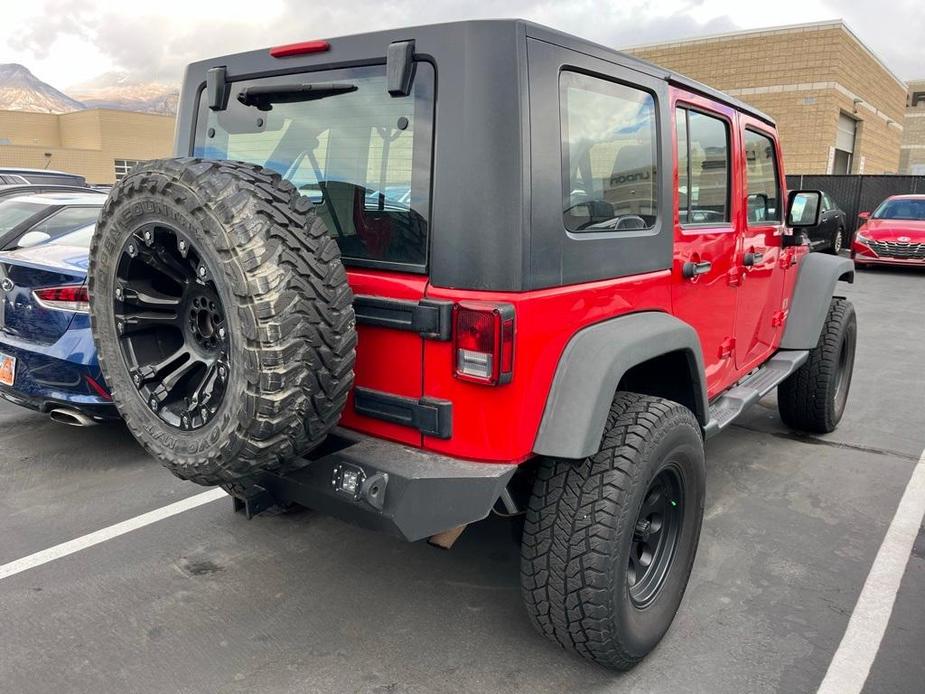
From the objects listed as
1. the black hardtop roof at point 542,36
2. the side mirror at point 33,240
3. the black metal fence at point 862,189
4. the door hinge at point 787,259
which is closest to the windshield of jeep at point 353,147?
the black hardtop roof at point 542,36

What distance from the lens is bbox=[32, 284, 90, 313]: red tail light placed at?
3.93 metres

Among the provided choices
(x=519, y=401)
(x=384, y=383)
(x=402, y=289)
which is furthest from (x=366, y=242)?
(x=519, y=401)

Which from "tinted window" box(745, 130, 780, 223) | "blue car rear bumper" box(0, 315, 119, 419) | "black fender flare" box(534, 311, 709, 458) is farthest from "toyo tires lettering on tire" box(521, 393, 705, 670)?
"blue car rear bumper" box(0, 315, 119, 419)

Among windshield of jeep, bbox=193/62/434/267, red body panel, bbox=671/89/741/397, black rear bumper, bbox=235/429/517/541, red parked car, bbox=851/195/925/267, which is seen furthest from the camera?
red parked car, bbox=851/195/925/267

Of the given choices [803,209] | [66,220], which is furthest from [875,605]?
[66,220]

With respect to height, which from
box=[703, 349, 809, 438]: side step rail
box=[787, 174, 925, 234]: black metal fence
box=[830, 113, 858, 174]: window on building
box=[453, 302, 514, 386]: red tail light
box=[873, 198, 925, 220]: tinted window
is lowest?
box=[703, 349, 809, 438]: side step rail

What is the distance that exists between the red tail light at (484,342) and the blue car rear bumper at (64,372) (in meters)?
2.71

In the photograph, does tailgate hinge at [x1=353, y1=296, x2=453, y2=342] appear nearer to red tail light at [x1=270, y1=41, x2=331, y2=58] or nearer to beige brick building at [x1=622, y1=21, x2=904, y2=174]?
red tail light at [x1=270, y1=41, x2=331, y2=58]

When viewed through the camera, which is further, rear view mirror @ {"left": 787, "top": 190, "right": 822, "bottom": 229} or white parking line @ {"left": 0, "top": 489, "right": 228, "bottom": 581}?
rear view mirror @ {"left": 787, "top": 190, "right": 822, "bottom": 229}

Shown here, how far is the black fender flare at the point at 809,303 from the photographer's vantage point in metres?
4.21

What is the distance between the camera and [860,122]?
1253 inches

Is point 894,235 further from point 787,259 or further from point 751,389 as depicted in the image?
point 751,389

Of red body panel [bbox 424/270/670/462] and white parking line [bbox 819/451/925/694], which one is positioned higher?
red body panel [bbox 424/270/670/462]

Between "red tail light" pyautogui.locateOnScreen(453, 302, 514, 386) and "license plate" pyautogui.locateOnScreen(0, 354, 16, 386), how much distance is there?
10.5 ft
